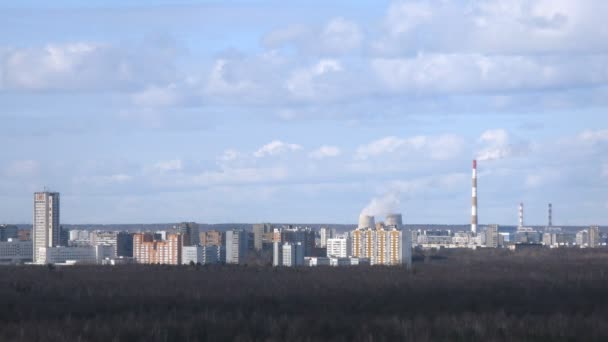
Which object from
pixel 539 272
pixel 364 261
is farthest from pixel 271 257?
pixel 539 272

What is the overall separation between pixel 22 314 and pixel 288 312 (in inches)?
558

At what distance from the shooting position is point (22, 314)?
56438 mm

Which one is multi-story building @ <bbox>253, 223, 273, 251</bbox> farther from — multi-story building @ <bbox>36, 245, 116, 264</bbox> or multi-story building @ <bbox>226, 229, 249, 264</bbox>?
multi-story building @ <bbox>36, 245, 116, 264</bbox>

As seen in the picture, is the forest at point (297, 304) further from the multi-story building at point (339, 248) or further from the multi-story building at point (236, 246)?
→ the multi-story building at point (339, 248)

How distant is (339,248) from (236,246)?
54.4 feet

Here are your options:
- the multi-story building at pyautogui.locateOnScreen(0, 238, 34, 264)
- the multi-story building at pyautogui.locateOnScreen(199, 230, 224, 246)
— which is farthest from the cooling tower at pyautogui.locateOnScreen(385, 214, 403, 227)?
the multi-story building at pyautogui.locateOnScreen(0, 238, 34, 264)

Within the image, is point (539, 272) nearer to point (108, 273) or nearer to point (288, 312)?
point (108, 273)

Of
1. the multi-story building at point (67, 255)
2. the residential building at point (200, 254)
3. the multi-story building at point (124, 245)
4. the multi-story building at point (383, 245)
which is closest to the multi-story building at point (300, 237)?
the multi-story building at point (383, 245)

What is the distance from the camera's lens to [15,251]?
17125 cm

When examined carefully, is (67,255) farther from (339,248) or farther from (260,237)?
(339,248)

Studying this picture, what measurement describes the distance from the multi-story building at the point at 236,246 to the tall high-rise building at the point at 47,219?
28875 mm

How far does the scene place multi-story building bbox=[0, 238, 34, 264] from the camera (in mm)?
167875

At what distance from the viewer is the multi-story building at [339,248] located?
174500mm

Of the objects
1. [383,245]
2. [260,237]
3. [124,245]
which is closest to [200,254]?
[383,245]
